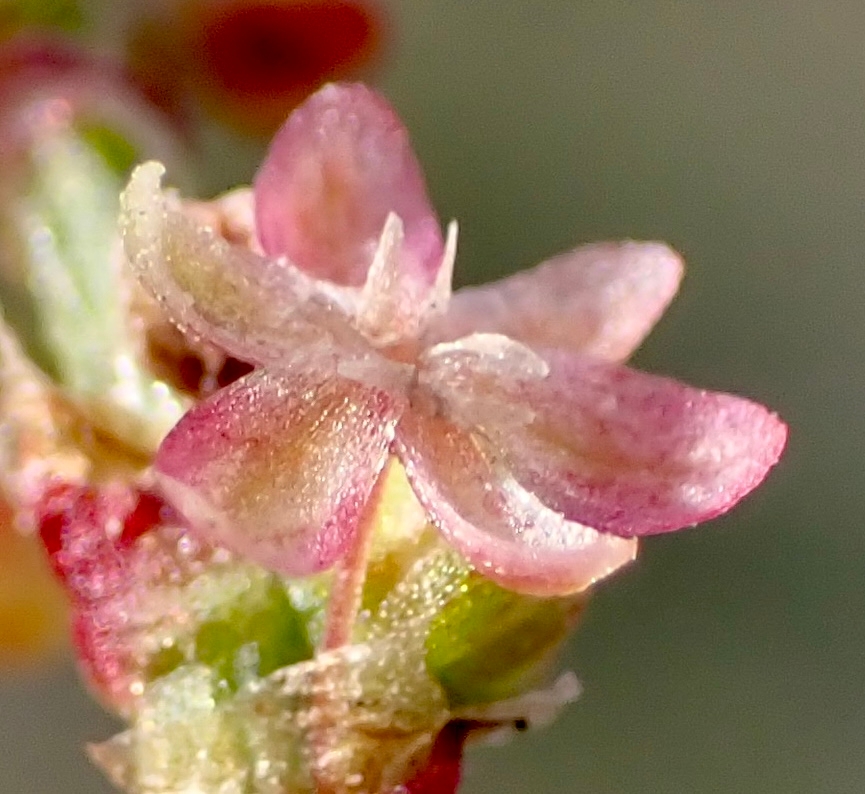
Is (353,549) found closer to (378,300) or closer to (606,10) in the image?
(378,300)

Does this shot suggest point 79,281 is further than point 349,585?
Yes

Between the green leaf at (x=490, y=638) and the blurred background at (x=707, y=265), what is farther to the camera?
the blurred background at (x=707, y=265)

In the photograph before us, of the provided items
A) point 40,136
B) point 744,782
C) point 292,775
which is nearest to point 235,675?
point 292,775

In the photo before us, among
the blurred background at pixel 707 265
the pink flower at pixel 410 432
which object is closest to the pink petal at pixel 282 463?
the pink flower at pixel 410 432

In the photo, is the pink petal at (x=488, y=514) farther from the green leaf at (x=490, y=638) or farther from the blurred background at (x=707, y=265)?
the blurred background at (x=707, y=265)

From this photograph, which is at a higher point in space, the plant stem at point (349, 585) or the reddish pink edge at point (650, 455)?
the reddish pink edge at point (650, 455)

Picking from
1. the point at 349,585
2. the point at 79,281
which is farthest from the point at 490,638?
the point at 79,281

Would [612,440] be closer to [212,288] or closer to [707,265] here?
[212,288]
